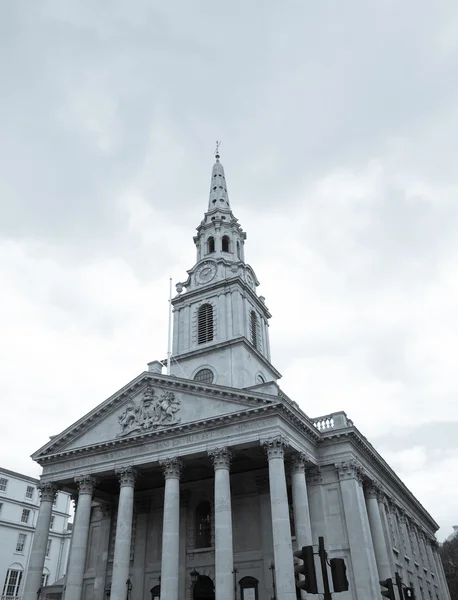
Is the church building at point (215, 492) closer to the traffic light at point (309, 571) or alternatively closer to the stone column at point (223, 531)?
the stone column at point (223, 531)

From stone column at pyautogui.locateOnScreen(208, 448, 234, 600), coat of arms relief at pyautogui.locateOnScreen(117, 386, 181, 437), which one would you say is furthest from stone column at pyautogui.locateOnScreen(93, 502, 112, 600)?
stone column at pyautogui.locateOnScreen(208, 448, 234, 600)

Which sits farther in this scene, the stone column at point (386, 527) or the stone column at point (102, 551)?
the stone column at point (102, 551)

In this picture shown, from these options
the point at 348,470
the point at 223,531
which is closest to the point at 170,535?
the point at 223,531

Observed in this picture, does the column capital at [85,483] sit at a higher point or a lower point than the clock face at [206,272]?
Result: lower

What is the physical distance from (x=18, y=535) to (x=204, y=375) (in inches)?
1247

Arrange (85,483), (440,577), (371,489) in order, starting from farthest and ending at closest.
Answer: (440,577)
(371,489)
(85,483)

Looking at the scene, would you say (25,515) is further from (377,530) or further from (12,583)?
(377,530)

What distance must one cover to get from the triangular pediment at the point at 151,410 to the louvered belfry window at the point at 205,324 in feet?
32.9

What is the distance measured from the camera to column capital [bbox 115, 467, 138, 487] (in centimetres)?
3228

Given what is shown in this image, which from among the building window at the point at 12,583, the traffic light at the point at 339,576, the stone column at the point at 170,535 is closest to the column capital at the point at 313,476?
the stone column at the point at 170,535

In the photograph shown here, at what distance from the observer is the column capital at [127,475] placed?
32281 millimetres

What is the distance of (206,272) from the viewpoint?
48.3 m

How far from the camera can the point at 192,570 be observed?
33688 mm

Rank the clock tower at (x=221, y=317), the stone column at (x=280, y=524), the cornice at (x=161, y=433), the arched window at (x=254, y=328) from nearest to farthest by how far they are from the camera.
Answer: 1. the stone column at (x=280, y=524)
2. the cornice at (x=161, y=433)
3. the clock tower at (x=221, y=317)
4. the arched window at (x=254, y=328)
